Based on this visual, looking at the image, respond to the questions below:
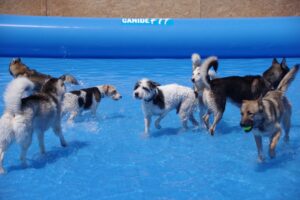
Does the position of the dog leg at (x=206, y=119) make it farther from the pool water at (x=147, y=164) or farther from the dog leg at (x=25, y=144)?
the dog leg at (x=25, y=144)

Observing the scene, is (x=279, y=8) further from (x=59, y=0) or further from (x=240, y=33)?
(x=59, y=0)

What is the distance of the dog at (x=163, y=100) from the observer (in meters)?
5.57

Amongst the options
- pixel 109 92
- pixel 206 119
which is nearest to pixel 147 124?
pixel 206 119

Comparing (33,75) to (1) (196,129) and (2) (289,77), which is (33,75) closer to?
(1) (196,129)

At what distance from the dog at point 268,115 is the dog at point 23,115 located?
2362 millimetres

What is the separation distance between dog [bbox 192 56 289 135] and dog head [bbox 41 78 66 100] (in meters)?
1.97

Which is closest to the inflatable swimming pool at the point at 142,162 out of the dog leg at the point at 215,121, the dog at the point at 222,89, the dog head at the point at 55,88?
the dog leg at the point at 215,121

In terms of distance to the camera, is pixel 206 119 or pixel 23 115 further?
pixel 206 119

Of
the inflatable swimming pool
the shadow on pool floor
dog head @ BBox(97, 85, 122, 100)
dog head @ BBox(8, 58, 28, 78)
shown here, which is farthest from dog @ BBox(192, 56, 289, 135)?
dog head @ BBox(8, 58, 28, 78)

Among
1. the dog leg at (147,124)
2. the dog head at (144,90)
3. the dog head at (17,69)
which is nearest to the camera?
the dog head at (144,90)

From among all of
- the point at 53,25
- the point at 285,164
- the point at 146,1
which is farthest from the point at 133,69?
the point at 285,164

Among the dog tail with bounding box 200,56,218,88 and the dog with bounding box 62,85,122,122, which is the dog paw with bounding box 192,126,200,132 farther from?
the dog with bounding box 62,85,122,122

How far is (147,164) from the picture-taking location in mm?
4961

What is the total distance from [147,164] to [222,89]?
1.65m
